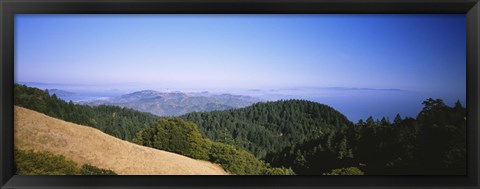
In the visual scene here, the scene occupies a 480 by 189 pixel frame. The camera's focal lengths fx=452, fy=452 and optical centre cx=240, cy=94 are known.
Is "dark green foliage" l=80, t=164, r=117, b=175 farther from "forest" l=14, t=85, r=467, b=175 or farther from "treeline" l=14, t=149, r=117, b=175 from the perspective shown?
"forest" l=14, t=85, r=467, b=175

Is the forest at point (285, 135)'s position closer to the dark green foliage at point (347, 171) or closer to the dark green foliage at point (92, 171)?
the dark green foliage at point (347, 171)

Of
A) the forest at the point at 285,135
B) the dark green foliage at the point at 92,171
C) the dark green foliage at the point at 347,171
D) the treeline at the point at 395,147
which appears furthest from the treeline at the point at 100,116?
the dark green foliage at the point at 347,171

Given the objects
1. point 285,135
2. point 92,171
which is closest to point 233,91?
point 285,135

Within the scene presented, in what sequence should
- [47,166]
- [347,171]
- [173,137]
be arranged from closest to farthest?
[47,166] < [347,171] < [173,137]

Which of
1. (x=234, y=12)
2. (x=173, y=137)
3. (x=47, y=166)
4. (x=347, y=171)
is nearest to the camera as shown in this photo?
(x=234, y=12)

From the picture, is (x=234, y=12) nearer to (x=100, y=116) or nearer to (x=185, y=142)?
(x=185, y=142)

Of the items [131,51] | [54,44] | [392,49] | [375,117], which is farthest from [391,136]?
[54,44]

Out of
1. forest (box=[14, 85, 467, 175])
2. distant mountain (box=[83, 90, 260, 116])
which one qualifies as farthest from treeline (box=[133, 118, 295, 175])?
distant mountain (box=[83, 90, 260, 116])
